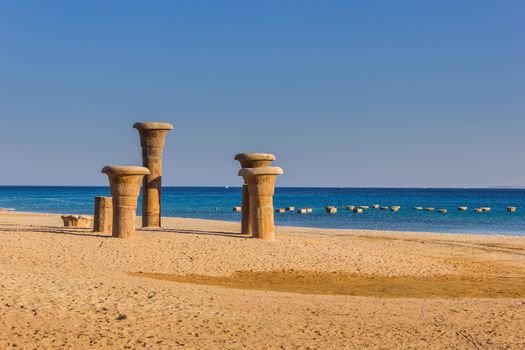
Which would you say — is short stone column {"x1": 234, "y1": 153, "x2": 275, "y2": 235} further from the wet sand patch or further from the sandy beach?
the wet sand patch

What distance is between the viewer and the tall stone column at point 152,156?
824 inches

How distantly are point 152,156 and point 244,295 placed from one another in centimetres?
1084

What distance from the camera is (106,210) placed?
19.7 metres

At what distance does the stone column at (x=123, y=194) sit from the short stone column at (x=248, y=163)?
339 cm

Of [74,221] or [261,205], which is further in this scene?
[74,221]

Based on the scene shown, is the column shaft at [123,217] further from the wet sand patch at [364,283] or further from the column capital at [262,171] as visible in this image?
the wet sand patch at [364,283]

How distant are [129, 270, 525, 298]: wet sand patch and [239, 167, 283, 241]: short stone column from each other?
3.86 meters

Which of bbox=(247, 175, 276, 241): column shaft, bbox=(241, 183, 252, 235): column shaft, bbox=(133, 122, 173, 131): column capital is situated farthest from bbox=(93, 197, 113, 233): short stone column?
bbox=(247, 175, 276, 241): column shaft

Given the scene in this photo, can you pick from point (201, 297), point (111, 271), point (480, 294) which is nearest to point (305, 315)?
point (201, 297)

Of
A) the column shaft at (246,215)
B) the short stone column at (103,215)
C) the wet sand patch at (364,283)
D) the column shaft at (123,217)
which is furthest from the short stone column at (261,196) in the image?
the short stone column at (103,215)

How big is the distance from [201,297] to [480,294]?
529 centimetres

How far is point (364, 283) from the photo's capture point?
13.5 m

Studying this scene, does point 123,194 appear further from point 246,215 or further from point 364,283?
point 364,283

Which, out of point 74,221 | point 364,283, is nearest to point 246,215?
point 74,221
